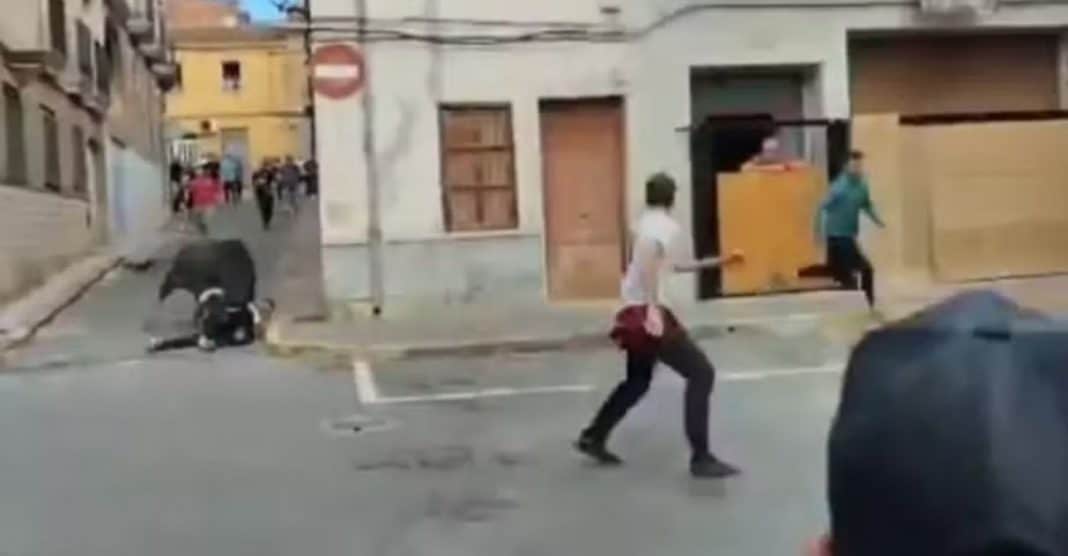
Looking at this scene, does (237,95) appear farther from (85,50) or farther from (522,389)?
(522,389)

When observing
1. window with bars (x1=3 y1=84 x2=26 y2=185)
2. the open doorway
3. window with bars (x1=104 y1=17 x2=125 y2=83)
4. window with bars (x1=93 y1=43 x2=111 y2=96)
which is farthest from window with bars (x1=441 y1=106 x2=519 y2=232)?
window with bars (x1=104 y1=17 x2=125 y2=83)

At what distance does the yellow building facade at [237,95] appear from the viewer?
73.0 meters

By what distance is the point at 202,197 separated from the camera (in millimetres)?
37281

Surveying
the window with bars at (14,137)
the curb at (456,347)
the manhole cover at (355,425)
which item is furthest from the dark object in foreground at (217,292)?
the window with bars at (14,137)

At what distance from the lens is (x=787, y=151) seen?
20141 mm

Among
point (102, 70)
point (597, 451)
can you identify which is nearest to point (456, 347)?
point (597, 451)

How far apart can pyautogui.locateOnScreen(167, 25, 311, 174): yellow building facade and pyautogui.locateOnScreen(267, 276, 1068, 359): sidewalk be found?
53.6 meters

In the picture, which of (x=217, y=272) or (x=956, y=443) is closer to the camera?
(x=956, y=443)

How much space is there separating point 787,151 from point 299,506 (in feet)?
39.2

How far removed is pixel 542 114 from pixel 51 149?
10701 mm

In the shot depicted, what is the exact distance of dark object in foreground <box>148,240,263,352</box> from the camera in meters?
17.2

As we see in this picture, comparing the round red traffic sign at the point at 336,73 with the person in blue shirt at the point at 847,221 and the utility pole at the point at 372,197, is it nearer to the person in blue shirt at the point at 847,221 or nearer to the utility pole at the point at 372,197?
the utility pole at the point at 372,197

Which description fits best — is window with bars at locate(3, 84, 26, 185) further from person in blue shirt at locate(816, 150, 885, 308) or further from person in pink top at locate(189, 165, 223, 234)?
person in pink top at locate(189, 165, 223, 234)

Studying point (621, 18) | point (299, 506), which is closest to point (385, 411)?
point (299, 506)
